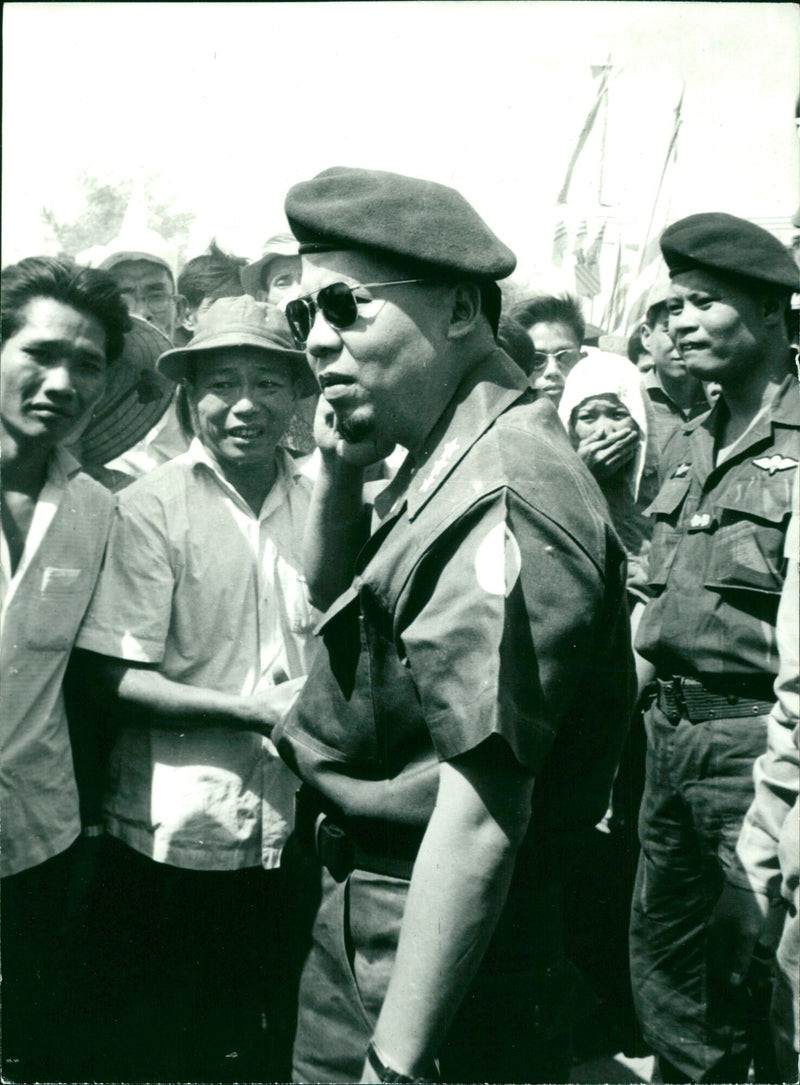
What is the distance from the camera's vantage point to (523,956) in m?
1.91

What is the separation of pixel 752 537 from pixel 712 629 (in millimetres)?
291

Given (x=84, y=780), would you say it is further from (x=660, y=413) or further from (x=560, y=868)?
(x=660, y=413)

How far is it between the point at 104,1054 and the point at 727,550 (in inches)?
87.0

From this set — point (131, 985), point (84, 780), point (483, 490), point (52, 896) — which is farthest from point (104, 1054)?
point (483, 490)

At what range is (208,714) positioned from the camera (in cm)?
274

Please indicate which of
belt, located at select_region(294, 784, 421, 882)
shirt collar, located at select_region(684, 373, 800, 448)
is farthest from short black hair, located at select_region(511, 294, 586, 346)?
belt, located at select_region(294, 784, 421, 882)

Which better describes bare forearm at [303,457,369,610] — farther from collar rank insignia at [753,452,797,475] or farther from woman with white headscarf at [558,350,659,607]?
collar rank insignia at [753,452,797,475]

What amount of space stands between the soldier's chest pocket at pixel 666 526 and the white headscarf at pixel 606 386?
0.60 feet

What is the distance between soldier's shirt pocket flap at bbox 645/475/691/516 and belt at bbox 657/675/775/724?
1.81ft

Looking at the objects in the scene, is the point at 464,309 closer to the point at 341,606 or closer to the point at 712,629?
the point at 341,606

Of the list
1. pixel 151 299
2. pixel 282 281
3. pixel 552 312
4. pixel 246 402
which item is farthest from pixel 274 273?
pixel 552 312

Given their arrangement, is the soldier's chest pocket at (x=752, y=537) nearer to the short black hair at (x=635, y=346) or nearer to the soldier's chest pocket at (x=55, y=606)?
the short black hair at (x=635, y=346)

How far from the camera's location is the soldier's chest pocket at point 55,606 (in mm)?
2621

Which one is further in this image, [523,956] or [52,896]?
[52,896]
